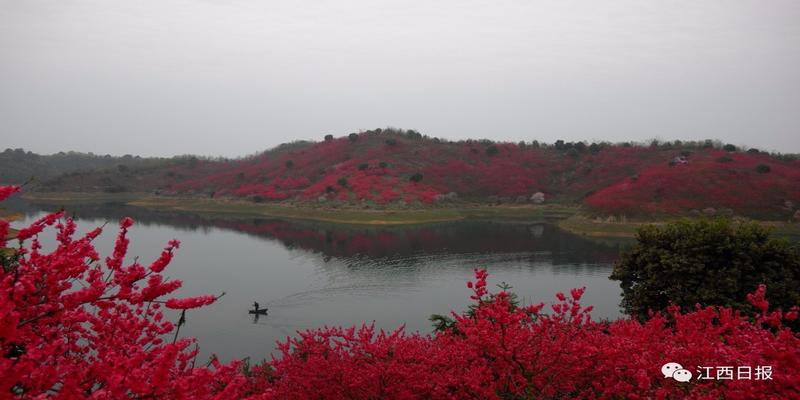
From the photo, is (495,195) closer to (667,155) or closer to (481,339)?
(667,155)

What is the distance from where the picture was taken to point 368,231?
68875 mm

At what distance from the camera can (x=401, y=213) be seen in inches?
3159

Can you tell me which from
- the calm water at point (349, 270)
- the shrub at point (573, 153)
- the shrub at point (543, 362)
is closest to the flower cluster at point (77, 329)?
the shrub at point (543, 362)

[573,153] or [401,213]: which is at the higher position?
[573,153]

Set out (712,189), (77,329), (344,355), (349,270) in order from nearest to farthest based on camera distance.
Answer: (77,329)
(344,355)
(349,270)
(712,189)

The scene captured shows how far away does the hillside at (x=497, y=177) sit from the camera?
73750mm

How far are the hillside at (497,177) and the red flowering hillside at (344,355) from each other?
221ft

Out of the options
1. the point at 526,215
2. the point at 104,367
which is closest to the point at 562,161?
the point at 526,215

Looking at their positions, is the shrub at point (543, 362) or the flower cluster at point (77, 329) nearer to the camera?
the flower cluster at point (77, 329)

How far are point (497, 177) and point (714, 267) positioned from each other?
8519 cm

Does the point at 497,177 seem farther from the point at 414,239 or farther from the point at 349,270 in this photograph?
the point at 349,270

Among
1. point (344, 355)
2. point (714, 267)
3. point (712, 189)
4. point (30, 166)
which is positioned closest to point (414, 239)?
point (714, 267)

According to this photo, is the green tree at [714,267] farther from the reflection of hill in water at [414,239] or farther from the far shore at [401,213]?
the far shore at [401,213]

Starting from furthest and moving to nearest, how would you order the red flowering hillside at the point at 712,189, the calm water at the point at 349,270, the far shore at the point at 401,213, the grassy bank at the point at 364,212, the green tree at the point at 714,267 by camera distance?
the grassy bank at the point at 364,212 → the red flowering hillside at the point at 712,189 → the far shore at the point at 401,213 → the calm water at the point at 349,270 → the green tree at the point at 714,267
